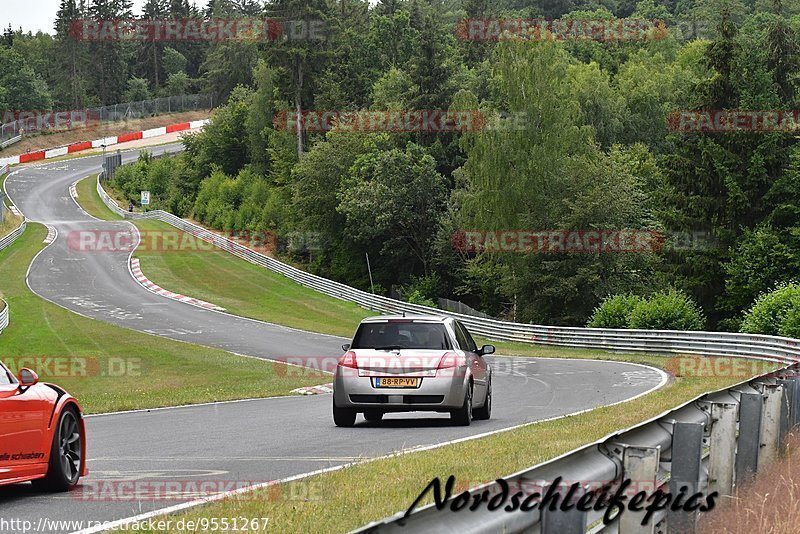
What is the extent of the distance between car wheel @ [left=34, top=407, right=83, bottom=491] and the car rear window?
655cm

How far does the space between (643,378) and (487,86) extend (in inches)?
2507

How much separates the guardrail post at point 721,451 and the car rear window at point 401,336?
825 cm

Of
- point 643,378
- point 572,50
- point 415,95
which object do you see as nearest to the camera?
point 643,378

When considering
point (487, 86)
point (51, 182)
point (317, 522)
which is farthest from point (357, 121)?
point (317, 522)

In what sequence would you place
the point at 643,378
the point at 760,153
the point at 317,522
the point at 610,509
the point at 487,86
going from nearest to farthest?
the point at 610,509
the point at 317,522
the point at 643,378
the point at 760,153
the point at 487,86

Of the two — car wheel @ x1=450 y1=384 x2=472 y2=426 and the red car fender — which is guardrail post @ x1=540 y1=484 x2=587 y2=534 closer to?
the red car fender

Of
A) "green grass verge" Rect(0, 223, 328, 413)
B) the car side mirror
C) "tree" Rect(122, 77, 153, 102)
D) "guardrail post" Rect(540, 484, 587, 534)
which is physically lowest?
"green grass verge" Rect(0, 223, 328, 413)

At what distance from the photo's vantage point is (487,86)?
90.4 meters

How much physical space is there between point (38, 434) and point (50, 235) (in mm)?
71012

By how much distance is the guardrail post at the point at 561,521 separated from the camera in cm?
432

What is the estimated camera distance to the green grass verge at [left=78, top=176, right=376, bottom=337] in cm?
5281

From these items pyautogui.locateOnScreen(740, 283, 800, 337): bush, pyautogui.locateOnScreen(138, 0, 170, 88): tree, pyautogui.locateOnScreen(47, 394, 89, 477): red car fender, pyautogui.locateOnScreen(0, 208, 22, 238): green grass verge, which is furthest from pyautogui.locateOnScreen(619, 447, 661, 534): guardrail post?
pyautogui.locateOnScreen(138, 0, 170, 88): tree

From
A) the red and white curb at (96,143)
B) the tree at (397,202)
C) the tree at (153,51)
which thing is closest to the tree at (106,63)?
the tree at (153,51)

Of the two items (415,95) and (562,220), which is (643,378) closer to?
(562,220)
